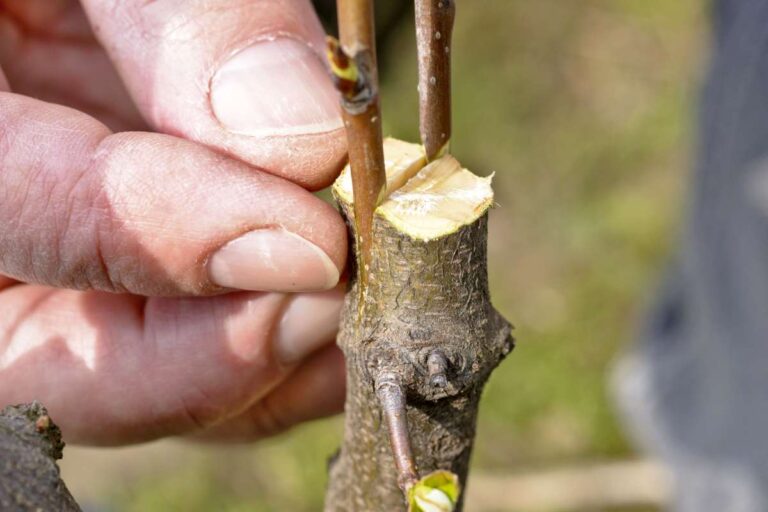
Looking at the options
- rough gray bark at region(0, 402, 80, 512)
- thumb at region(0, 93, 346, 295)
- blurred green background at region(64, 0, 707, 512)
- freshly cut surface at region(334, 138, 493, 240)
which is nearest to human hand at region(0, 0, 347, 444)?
thumb at region(0, 93, 346, 295)

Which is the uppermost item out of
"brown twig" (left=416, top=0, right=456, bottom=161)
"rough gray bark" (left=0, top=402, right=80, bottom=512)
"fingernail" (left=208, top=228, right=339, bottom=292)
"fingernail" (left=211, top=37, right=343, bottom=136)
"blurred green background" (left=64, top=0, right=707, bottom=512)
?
"brown twig" (left=416, top=0, right=456, bottom=161)

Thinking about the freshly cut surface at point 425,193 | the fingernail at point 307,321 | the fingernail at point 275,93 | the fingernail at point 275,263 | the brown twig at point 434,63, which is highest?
the brown twig at point 434,63

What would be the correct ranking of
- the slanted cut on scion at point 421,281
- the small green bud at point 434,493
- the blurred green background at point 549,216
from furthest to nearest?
1. the blurred green background at point 549,216
2. the slanted cut on scion at point 421,281
3. the small green bud at point 434,493

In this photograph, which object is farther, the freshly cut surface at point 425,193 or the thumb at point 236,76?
the thumb at point 236,76

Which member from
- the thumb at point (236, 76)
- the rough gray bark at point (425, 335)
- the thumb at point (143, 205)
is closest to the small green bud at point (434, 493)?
the rough gray bark at point (425, 335)

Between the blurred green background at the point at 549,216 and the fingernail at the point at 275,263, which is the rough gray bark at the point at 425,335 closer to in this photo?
the fingernail at the point at 275,263

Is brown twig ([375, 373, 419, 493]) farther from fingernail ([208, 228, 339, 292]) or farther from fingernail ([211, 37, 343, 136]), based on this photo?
fingernail ([211, 37, 343, 136])

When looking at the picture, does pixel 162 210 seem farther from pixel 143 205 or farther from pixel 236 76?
pixel 236 76

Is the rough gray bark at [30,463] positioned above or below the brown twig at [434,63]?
below
